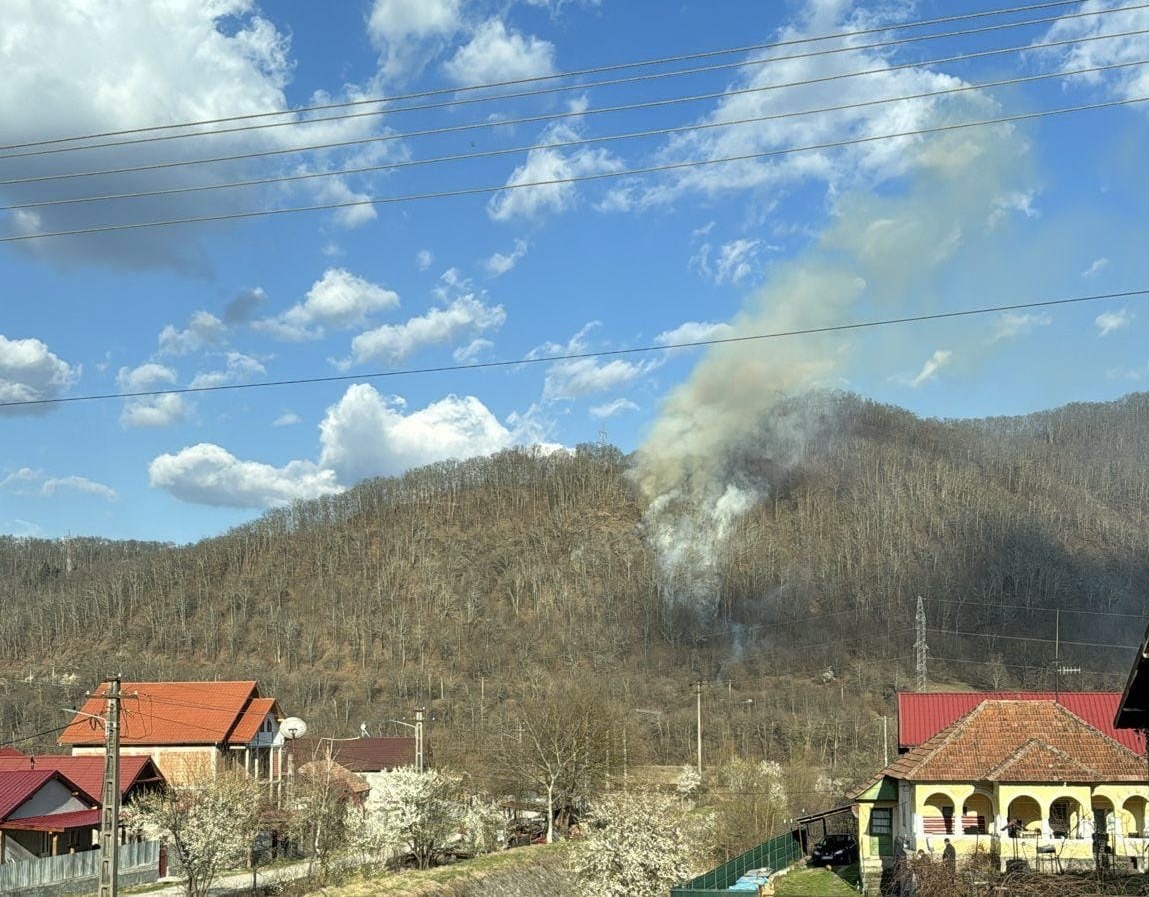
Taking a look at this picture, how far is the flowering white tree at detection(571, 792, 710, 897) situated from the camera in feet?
104

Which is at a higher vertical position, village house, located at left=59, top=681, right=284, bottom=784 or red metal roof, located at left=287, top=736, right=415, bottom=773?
village house, located at left=59, top=681, right=284, bottom=784

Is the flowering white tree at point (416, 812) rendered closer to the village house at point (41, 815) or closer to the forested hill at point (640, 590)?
the village house at point (41, 815)

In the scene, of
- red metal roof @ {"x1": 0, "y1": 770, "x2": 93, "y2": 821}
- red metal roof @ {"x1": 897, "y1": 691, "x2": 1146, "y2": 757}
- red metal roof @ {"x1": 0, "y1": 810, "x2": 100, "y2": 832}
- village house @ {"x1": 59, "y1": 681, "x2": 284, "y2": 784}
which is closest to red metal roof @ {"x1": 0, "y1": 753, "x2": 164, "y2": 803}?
red metal roof @ {"x1": 0, "y1": 810, "x2": 100, "y2": 832}

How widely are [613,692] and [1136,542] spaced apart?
80920mm

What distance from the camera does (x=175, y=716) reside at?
5950cm

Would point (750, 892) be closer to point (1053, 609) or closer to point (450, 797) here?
point (450, 797)

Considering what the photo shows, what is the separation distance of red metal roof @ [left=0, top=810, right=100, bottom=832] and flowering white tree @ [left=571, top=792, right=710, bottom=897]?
799 inches

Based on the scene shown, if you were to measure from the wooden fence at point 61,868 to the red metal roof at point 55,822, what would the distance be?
113cm

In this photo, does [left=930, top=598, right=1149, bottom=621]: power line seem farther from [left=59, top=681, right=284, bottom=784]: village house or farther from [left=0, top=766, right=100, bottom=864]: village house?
[left=0, top=766, right=100, bottom=864]: village house

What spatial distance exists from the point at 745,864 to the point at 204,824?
2078cm

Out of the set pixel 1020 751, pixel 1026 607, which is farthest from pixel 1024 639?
pixel 1020 751

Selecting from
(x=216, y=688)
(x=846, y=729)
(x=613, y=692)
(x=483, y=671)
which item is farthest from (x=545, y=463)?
(x=216, y=688)

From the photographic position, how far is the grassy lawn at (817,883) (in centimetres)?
3853

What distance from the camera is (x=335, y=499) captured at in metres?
182
